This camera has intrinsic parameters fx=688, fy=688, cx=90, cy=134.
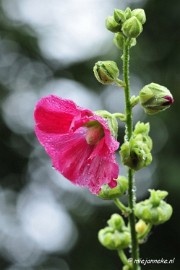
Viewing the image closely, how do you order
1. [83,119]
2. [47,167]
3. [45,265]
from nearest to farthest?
[83,119] → [45,265] → [47,167]

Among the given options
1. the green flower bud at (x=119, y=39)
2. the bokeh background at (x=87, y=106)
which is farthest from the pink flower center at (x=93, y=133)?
the bokeh background at (x=87, y=106)

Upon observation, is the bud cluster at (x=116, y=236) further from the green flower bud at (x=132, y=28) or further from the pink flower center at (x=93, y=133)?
the green flower bud at (x=132, y=28)

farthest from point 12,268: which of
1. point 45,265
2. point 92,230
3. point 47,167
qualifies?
point 47,167

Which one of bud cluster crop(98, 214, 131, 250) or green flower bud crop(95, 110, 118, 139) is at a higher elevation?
green flower bud crop(95, 110, 118, 139)

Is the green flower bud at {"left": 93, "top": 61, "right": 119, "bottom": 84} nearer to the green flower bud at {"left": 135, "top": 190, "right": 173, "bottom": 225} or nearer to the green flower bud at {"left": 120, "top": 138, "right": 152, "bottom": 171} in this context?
the green flower bud at {"left": 120, "top": 138, "right": 152, "bottom": 171}

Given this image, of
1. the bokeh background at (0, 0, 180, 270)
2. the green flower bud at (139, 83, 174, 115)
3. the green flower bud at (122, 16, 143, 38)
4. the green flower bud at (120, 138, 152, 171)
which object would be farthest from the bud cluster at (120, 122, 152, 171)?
the bokeh background at (0, 0, 180, 270)

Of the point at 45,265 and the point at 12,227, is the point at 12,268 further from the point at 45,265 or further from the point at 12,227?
the point at 12,227

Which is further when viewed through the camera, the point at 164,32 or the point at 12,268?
the point at 164,32
